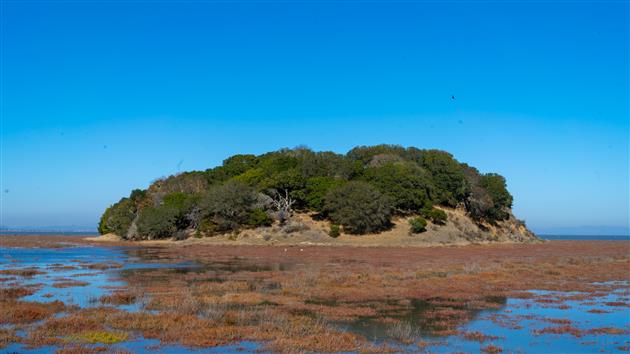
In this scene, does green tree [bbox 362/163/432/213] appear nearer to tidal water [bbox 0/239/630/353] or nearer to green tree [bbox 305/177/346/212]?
green tree [bbox 305/177/346/212]

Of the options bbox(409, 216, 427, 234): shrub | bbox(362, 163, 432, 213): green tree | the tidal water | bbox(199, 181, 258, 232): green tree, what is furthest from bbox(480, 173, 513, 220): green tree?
the tidal water

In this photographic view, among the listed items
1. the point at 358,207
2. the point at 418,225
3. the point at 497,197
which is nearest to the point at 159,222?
the point at 358,207

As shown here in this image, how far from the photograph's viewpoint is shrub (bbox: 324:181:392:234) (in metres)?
99.1

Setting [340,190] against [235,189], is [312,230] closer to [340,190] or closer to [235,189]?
[340,190]

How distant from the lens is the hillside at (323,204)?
333ft

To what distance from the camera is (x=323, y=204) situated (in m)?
108

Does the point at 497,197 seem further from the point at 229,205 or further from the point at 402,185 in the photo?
the point at 229,205

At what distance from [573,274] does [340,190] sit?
61.9 m

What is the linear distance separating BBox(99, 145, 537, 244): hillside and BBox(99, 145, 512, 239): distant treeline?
0.20 m

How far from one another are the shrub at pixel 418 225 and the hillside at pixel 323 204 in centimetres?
20

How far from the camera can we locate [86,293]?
3084cm

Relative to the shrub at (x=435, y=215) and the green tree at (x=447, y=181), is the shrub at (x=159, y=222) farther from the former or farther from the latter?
the green tree at (x=447, y=181)

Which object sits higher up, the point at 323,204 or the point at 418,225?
the point at 323,204

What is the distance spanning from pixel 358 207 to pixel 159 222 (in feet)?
131
